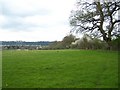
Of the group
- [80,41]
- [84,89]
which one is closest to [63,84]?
[84,89]

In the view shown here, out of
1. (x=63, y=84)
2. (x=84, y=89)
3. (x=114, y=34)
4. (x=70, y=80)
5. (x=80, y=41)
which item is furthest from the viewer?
(x=80, y=41)

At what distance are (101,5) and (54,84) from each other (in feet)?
61.8

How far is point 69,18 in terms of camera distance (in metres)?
25.3

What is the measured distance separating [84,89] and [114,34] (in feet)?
61.6

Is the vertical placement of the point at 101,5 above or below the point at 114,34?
above

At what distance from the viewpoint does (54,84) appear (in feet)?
23.2

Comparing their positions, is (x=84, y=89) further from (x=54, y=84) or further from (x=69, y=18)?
(x=69, y=18)

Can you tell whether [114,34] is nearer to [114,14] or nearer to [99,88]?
[114,14]

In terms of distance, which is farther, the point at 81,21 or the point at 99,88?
the point at 81,21

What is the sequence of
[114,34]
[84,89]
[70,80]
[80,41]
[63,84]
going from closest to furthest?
[84,89], [63,84], [70,80], [114,34], [80,41]

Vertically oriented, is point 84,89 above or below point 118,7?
below

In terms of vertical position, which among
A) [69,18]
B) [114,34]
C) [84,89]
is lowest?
[84,89]

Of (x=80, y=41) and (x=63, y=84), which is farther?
(x=80, y=41)

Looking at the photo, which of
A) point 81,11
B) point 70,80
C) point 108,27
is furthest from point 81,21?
point 70,80
